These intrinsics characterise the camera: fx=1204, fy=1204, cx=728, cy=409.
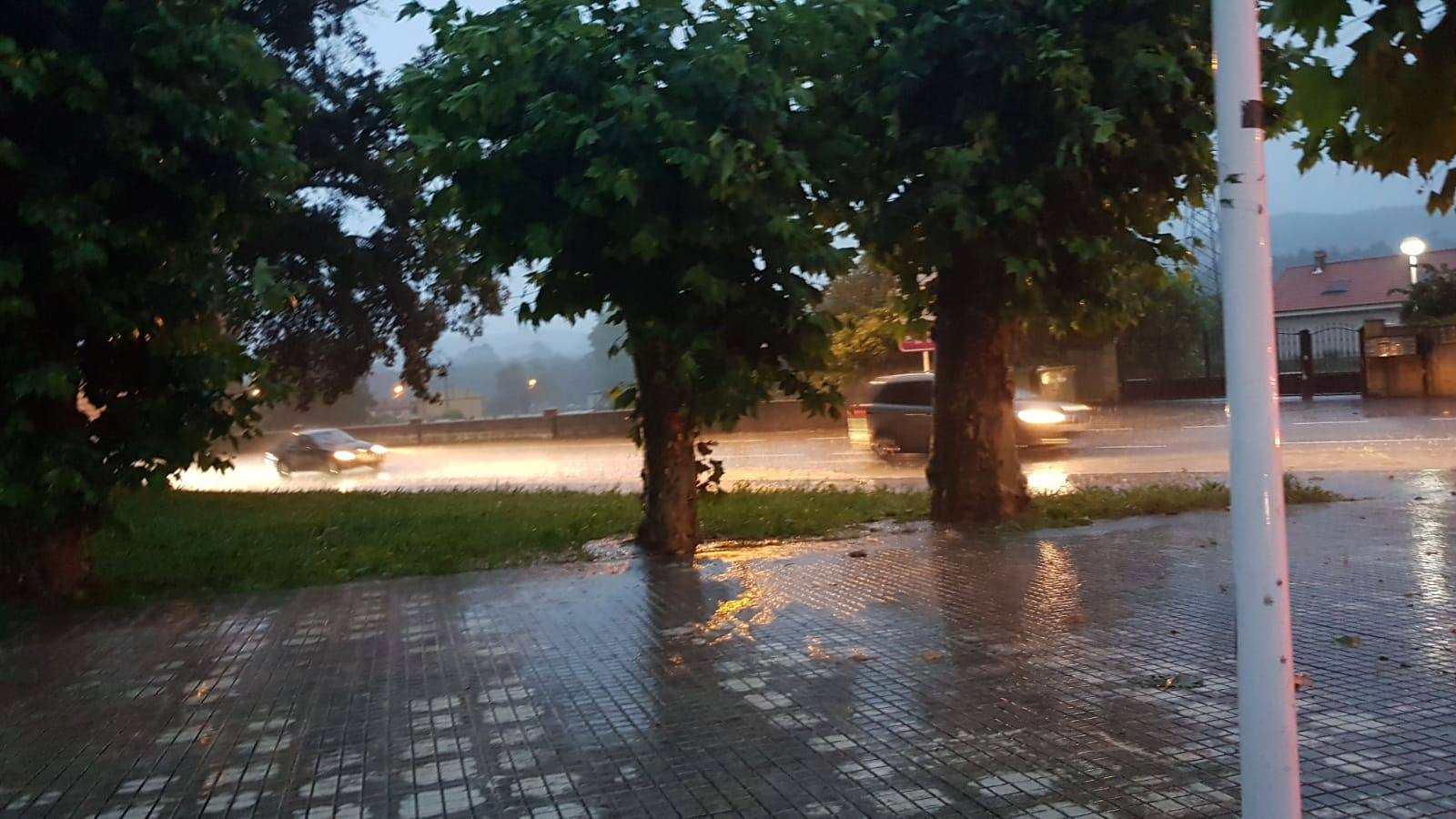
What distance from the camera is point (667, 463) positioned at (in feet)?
36.7

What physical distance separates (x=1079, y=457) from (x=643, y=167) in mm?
14390

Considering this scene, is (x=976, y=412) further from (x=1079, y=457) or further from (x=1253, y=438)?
(x=1079, y=457)

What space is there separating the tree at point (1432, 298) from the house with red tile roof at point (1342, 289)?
1172cm

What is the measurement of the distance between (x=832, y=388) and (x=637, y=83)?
3259 mm

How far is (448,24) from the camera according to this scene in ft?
31.7

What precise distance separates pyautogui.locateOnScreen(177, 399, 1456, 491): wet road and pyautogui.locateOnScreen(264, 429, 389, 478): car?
0.50 metres

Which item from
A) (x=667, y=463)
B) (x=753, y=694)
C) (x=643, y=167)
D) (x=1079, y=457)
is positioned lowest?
(x=753, y=694)

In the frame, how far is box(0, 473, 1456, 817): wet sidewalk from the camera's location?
4914mm

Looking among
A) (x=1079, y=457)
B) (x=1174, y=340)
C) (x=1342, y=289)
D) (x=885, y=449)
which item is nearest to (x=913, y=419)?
(x=885, y=449)

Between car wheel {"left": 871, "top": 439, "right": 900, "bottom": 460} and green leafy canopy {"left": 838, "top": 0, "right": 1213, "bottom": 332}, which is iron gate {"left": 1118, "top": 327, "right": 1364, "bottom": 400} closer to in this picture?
car wheel {"left": 871, "top": 439, "right": 900, "bottom": 460}

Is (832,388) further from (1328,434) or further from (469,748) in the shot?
(1328,434)

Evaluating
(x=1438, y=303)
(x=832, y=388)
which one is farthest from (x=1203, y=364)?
(x=832, y=388)

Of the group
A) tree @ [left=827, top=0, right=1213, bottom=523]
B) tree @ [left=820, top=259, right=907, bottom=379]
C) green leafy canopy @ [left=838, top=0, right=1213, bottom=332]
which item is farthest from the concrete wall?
green leafy canopy @ [left=838, top=0, right=1213, bottom=332]

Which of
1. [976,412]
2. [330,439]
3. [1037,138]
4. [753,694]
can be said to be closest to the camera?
[753,694]
